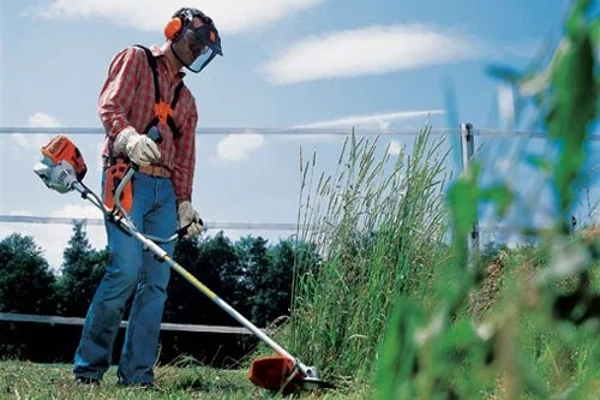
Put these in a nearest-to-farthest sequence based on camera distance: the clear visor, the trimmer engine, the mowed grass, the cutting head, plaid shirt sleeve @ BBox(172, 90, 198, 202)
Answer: the mowed grass, the cutting head, the trimmer engine, the clear visor, plaid shirt sleeve @ BBox(172, 90, 198, 202)

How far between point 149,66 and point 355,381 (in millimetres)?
1434

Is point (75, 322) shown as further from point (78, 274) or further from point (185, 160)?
point (185, 160)

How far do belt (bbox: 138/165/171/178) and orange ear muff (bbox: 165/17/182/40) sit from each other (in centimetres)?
53

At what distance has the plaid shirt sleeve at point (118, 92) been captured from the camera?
3489 millimetres

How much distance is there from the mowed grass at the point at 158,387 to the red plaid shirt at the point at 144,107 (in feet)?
2.48

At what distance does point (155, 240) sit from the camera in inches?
138

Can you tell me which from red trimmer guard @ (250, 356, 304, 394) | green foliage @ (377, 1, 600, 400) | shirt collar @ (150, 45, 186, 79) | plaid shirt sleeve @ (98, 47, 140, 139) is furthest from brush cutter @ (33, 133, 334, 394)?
green foliage @ (377, 1, 600, 400)

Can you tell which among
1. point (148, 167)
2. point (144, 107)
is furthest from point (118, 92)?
point (148, 167)

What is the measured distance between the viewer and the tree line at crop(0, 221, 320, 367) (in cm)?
532

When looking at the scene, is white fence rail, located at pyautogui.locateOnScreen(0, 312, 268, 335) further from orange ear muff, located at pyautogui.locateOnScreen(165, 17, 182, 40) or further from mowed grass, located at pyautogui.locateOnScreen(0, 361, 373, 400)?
orange ear muff, located at pyautogui.locateOnScreen(165, 17, 182, 40)

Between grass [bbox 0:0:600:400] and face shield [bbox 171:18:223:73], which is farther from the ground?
face shield [bbox 171:18:223:73]

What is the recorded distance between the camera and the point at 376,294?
333 cm

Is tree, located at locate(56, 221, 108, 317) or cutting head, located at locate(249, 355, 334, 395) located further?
tree, located at locate(56, 221, 108, 317)

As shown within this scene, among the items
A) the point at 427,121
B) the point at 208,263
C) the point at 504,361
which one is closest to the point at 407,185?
the point at 427,121
